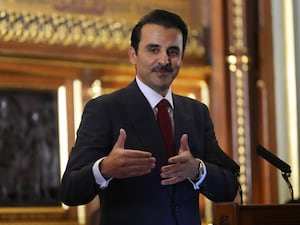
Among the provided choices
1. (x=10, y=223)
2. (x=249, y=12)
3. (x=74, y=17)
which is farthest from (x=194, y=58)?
(x=10, y=223)

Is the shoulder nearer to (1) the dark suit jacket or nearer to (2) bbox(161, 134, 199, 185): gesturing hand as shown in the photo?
(1) the dark suit jacket

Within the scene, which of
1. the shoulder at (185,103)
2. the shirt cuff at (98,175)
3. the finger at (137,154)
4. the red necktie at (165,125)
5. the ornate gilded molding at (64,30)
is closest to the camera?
the finger at (137,154)

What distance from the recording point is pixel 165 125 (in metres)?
2.21

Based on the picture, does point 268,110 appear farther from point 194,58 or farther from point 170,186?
point 170,186

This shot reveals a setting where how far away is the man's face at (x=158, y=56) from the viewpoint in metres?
2.19

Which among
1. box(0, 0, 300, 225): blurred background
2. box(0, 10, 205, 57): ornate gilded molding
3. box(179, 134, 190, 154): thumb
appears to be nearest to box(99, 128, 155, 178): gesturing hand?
box(179, 134, 190, 154): thumb

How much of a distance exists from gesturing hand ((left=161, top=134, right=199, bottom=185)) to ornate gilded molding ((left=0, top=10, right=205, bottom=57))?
1.80 m

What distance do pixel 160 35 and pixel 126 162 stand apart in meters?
0.41

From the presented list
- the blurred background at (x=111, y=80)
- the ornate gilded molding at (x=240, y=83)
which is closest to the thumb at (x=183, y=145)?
the blurred background at (x=111, y=80)

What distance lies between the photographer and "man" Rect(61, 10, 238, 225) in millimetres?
2088

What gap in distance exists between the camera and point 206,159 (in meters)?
2.27

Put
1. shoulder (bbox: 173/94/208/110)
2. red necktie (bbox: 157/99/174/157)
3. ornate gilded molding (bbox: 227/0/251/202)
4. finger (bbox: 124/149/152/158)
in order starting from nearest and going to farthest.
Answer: finger (bbox: 124/149/152/158), red necktie (bbox: 157/99/174/157), shoulder (bbox: 173/94/208/110), ornate gilded molding (bbox: 227/0/251/202)

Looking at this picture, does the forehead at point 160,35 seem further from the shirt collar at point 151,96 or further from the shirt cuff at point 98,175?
the shirt cuff at point 98,175

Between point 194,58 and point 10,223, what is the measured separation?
119cm
